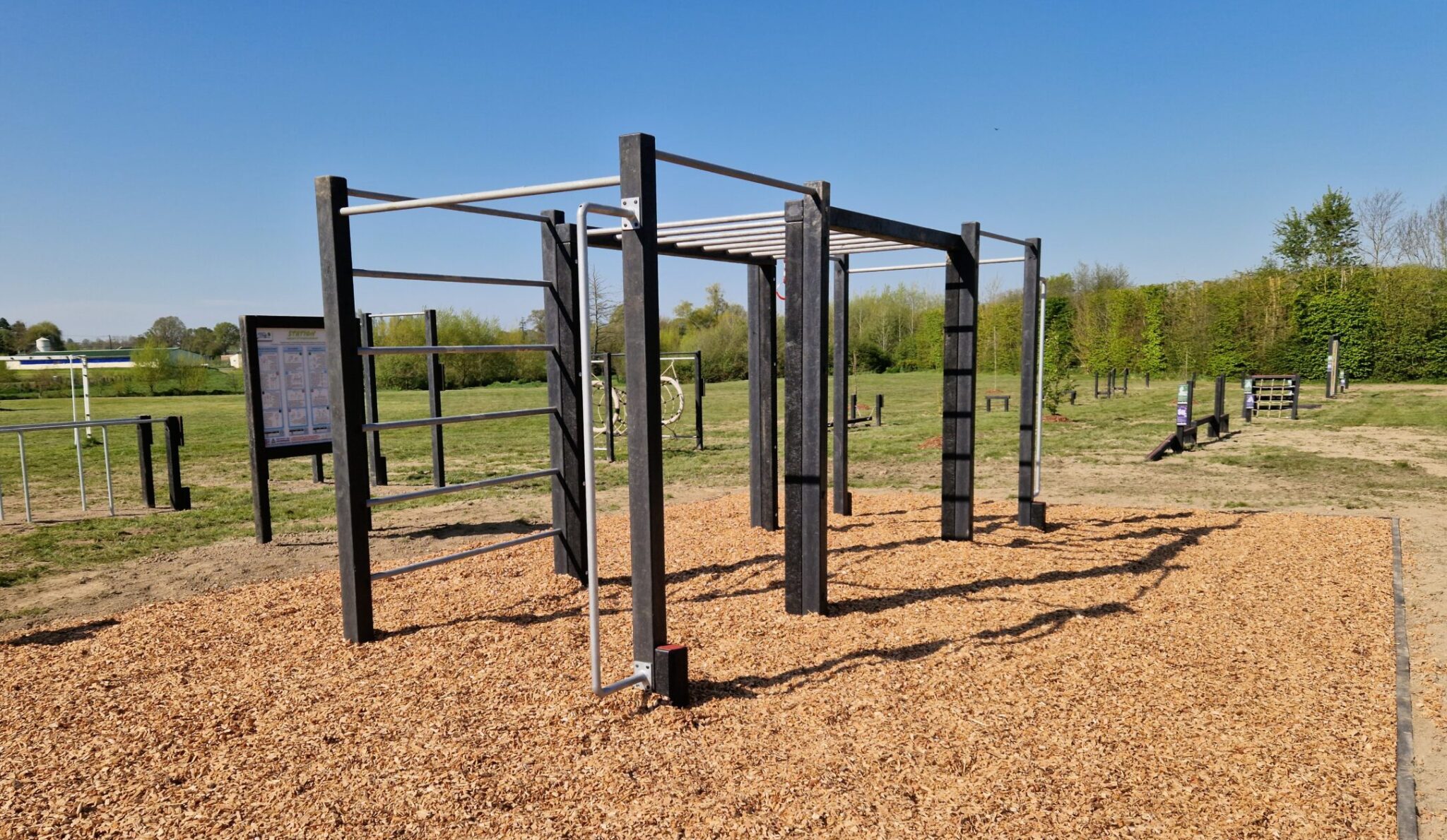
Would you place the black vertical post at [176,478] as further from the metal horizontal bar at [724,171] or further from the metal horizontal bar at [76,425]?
the metal horizontal bar at [724,171]

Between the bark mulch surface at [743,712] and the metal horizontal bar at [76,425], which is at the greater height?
the metal horizontal bar at [76,425]

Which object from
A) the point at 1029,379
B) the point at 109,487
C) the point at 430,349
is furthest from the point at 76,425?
the point at 1029,379

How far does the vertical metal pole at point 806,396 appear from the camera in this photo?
14.7 ft

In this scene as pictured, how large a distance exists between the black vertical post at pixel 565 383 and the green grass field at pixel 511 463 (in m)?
3.21

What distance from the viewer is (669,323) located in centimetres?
3900

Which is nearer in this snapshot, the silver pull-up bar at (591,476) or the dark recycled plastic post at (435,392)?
the silver pull-up bar at (591,476)

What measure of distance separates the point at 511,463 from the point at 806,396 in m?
8.65

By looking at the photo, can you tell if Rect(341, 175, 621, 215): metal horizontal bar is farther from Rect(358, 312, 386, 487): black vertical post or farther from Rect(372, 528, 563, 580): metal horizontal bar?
Rect(358, 312, 386, 487): black vertical post

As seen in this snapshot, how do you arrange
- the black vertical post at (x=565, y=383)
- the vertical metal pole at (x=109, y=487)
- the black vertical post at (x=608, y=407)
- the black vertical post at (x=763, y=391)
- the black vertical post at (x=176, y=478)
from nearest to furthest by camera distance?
the black vertical post at (x=565, y=383) → the black vertical post at (x=763, y=391) → the vertical metal pole at (x=109, y=487) → the black vertical post at (x=176, y=478) → the black vertical post at (x=608, y=407)

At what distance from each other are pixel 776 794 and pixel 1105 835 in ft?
3.34

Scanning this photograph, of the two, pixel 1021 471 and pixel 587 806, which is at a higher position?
pixel 1021 471

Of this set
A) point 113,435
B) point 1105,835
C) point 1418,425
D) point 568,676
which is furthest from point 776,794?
point 113,435

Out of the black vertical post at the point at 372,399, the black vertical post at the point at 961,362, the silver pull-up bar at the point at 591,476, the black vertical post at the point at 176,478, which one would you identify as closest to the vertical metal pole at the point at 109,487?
the black vertical post at the point at 176,478

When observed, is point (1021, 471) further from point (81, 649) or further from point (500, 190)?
point (81, 649)
